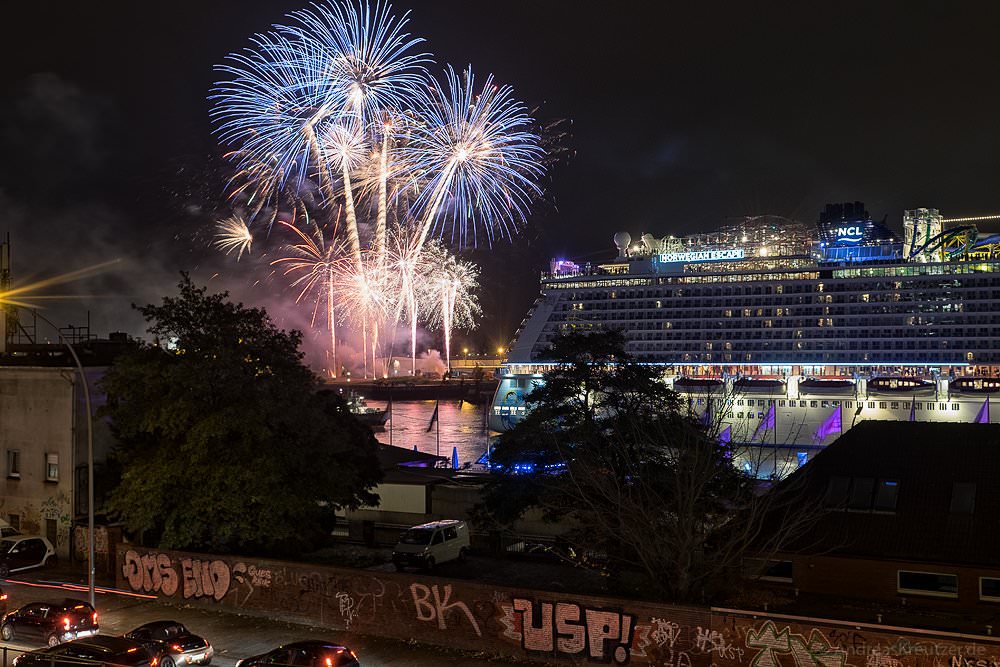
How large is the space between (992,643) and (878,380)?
6361cm

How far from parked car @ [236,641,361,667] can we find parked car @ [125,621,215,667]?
145cm

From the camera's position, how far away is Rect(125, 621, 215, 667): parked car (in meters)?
15.7

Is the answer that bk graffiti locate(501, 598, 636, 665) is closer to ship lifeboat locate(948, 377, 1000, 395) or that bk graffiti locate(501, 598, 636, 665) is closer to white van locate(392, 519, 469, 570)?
white van locate(392, 519, 469, 570)

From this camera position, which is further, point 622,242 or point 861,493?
point 622,242

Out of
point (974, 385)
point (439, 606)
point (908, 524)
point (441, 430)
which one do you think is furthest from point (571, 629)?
point (441, 430)

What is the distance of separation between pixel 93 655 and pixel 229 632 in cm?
442

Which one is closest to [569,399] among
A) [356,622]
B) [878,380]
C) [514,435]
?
[514,435]

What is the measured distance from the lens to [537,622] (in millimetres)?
16516

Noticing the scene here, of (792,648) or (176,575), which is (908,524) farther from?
(176,575)

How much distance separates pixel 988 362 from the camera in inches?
2798

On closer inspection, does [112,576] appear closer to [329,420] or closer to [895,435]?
[329,420]

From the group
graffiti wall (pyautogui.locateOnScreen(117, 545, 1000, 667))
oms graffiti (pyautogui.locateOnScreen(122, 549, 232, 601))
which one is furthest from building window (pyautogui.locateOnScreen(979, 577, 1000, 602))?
oms graffiti (pyautogui.locateOnScreen(122, 549, 232, 601))

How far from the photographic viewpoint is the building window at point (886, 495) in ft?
66.7

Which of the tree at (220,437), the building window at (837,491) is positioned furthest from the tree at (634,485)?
the tree at (220,437)
